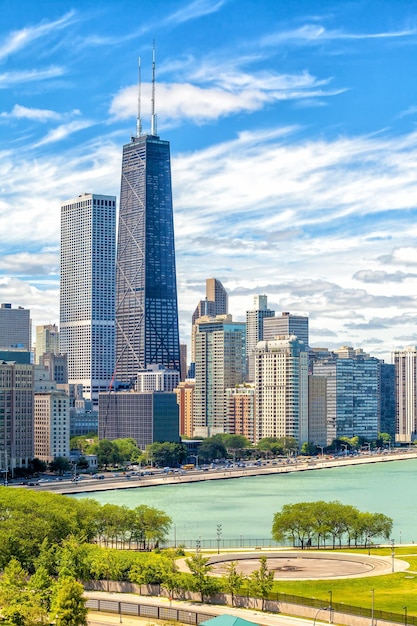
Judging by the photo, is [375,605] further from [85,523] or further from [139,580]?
[85,523]

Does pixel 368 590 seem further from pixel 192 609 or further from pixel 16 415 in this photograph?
pixel 16 415

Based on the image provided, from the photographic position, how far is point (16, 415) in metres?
191

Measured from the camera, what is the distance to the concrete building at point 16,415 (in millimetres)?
188625

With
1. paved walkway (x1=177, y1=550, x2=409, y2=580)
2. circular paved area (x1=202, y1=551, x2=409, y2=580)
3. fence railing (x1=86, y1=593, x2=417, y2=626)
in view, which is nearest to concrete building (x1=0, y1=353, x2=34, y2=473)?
paved walkway (x1=177, y1=550, x2=409, y2=580)

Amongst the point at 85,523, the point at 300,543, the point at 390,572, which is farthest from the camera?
the point at 300,543

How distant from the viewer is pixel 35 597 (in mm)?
64312

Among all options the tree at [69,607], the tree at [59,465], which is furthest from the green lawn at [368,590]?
the tree at [59,465]

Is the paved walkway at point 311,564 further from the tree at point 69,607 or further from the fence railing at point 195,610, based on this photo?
the tree at point 69,607

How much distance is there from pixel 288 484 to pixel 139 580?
10830 centimetres

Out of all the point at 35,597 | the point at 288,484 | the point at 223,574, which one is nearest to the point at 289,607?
the point at 223,574

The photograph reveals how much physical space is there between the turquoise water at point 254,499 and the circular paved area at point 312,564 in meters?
13.7

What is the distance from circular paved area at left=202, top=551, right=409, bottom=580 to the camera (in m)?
80.2

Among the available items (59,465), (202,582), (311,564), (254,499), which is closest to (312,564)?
(311,564)

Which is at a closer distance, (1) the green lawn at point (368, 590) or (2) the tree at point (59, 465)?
(1) the green lawn at point (368, 590)
